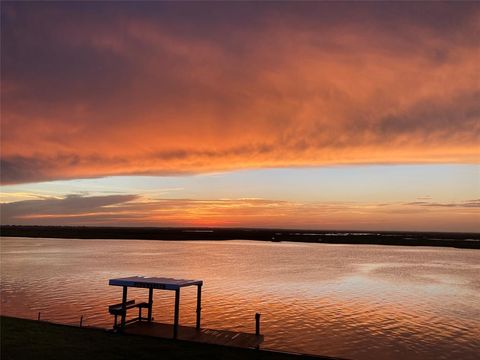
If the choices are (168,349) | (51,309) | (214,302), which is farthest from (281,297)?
(168,349)

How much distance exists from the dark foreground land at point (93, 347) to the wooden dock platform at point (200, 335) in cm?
172

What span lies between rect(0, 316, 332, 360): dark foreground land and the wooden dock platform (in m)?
1.72

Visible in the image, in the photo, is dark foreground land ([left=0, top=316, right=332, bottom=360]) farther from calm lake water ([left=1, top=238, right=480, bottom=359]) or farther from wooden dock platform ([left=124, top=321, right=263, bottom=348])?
calm lake water ([left=1, top=238, right=480, bottom=359])

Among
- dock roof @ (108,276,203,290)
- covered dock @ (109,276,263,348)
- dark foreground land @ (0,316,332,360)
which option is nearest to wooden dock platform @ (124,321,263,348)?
covered dock @ (109,276,263,348)

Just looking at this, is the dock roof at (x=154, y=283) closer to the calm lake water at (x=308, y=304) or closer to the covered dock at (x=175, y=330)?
the covered dock at (x=175, y=330)

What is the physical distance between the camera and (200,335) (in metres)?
23.0

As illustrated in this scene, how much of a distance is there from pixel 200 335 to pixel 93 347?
6421 millimetres

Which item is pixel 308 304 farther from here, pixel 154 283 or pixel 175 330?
pixel 175 330

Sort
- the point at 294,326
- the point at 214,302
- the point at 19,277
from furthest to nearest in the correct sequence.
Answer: the point at 19,277
the point at 214,302
the point at 294,326

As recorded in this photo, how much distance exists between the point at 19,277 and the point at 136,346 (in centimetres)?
3504

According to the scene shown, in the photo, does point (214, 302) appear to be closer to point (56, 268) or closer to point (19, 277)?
point (19, 277)

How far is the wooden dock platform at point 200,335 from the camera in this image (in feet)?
70.8

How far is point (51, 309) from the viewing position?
3120cm

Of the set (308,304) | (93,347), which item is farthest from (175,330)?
(308,304)
